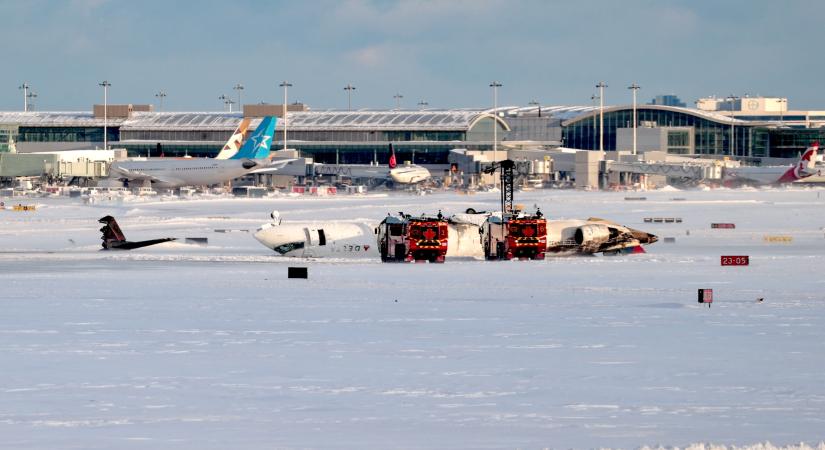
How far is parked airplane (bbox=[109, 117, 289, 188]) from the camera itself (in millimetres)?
166000

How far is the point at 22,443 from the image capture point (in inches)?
876

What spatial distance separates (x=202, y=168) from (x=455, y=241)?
106 metres

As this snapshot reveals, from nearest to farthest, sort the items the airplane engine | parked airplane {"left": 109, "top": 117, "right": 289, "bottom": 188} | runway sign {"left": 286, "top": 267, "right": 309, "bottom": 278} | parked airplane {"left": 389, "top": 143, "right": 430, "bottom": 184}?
runway sign {"left": 286, "top": 267, "right": 309, "bottom": 278} → the airplane engine → parked airplane {"left": 109, "top": 117, "right": 289, "bottom": 188} → parked airplane {"left": 389, "top": 143, "right": 430, "bottom": 184}

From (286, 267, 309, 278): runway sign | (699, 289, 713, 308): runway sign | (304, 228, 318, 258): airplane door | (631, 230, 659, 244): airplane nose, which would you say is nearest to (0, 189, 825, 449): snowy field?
(699, 289, 713, 308): runway sign

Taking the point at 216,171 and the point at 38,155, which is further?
the point at 38,155

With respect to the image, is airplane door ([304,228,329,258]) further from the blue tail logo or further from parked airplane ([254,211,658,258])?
the blue tail logo

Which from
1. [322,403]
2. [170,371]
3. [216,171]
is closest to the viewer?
[322,403]

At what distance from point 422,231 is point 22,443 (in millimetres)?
40754

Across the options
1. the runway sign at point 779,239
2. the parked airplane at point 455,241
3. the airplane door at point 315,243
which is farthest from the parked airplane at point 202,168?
the airplane door at point 315,243

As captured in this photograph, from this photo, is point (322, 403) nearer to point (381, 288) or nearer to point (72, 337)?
point (72, 337)

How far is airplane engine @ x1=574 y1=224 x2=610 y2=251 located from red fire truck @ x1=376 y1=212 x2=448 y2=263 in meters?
7.14

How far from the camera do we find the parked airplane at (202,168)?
166000 millimetres

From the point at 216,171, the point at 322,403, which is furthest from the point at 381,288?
the point at 216,171

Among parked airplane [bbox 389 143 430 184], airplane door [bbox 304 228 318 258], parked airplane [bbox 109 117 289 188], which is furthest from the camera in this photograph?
parked airplane [bbox 389 143 430 184]
